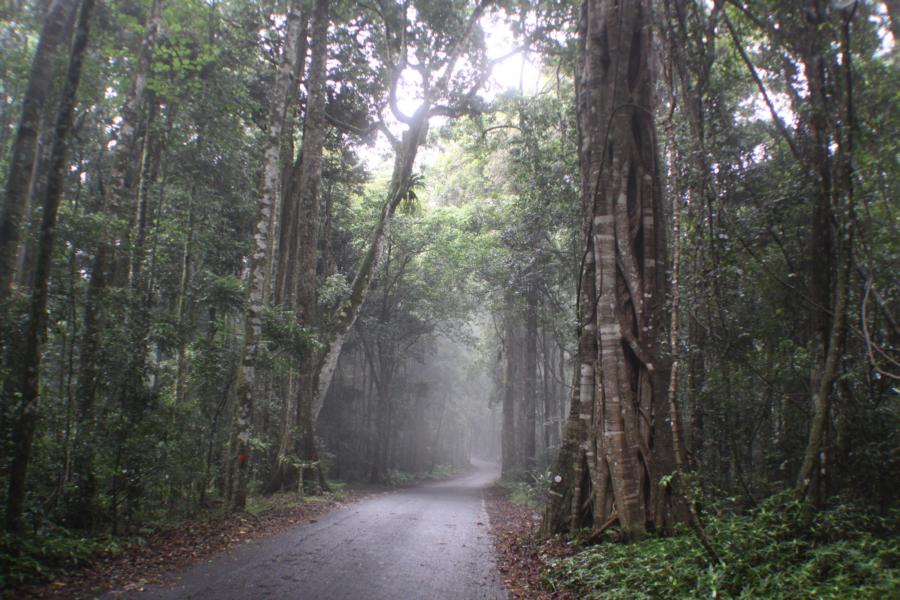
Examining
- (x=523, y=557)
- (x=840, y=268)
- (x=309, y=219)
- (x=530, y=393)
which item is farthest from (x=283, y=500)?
(x=530, y=393)

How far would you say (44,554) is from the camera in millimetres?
5621

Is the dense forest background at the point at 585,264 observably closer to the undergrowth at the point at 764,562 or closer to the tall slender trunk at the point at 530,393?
the undergrowth at the point at 764,562

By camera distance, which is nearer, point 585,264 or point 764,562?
point 764,562

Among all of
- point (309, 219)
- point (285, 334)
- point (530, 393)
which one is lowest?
point (530, 393)

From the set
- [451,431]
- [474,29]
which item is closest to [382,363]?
[474,29]

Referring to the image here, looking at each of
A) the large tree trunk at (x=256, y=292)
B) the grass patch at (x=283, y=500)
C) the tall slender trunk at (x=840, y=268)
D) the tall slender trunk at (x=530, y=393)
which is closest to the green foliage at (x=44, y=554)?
the large tree trunk at (x=256, y=292)

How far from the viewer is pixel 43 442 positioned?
6.83 metres

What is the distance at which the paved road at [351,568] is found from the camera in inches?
A: 202

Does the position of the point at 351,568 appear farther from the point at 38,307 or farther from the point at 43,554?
the point at 38,307

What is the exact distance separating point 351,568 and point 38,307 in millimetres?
4742

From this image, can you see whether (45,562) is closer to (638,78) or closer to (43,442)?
(43,442)

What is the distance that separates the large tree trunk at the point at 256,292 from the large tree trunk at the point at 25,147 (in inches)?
140

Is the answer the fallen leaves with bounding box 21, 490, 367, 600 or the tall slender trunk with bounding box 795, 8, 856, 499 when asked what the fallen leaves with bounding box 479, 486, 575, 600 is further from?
the fallen leaves with bounding box 21, 490, 367, 600

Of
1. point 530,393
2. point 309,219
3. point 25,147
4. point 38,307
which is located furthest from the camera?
point 530,393
